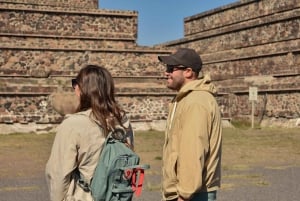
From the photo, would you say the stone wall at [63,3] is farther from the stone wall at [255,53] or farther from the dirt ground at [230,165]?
the dirt ground at [230,165]

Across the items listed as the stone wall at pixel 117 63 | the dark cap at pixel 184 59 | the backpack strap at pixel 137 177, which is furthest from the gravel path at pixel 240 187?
the stone wall at pixel 117 63

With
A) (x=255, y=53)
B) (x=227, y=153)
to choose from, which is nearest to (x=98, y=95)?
(x=227, y=153)

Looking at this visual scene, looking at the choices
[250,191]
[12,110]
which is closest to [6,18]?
[12,110]

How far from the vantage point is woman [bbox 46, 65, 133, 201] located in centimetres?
340

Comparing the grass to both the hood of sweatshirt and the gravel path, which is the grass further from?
the hood of sweatshirt

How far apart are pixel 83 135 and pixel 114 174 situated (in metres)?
0.31

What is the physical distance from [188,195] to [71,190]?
0.71m

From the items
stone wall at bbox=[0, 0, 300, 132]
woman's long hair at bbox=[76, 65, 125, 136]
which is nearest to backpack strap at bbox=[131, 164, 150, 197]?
woman's long hair at bbox=[76, 65, 125, 136]

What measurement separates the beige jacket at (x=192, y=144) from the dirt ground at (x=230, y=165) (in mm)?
4395

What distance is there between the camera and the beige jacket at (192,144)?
11.2 feet

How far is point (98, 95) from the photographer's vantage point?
356cm

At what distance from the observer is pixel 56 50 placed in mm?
20297

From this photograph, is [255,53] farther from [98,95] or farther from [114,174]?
[114,174]

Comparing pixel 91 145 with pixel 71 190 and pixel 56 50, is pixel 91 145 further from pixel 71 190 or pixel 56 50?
pixel 56 50
